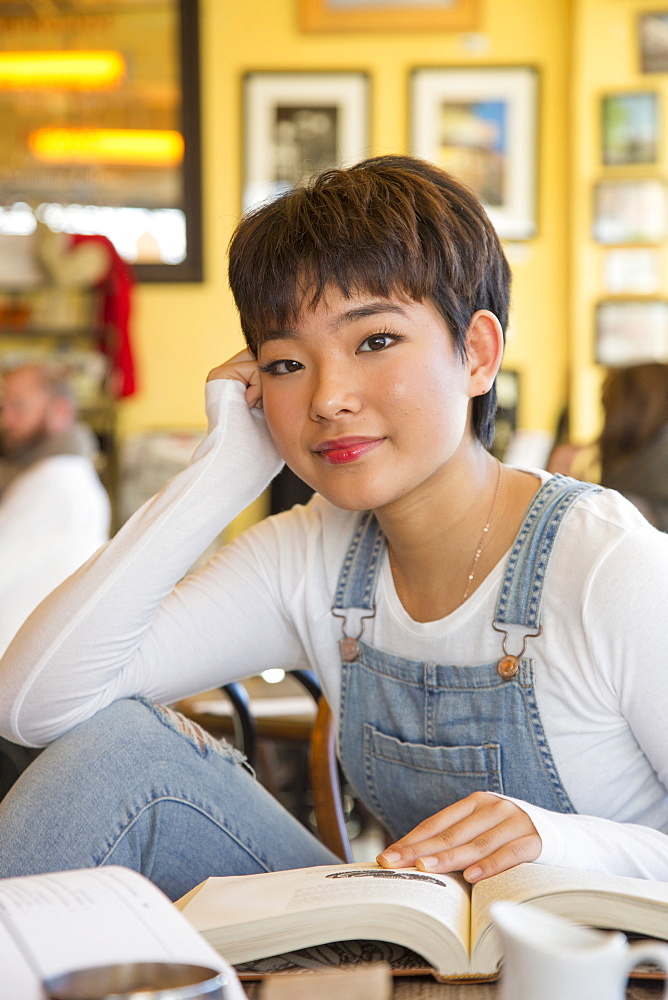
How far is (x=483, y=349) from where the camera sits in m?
1.16

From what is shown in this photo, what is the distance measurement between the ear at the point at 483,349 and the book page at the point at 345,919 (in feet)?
1.93

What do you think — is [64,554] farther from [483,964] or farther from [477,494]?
[483,964]

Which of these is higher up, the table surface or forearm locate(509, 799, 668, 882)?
the table surface

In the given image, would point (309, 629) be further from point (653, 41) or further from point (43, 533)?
point (653, 41)

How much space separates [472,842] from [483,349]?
551 mm

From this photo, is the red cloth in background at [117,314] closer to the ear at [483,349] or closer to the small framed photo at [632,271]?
the small framed photo at [632,271]

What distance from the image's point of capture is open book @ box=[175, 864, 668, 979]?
0.69 m

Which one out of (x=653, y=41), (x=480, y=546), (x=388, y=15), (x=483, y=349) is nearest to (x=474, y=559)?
(x=480, y=546)

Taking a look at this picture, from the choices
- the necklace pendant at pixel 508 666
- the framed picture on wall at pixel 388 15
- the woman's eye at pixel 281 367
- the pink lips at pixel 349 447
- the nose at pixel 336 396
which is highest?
the framed picture on wall at pixel 388 15

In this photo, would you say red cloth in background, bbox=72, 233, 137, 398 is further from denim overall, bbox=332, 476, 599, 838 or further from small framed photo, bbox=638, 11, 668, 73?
denim overall, bbox=332, 476, 599, 838

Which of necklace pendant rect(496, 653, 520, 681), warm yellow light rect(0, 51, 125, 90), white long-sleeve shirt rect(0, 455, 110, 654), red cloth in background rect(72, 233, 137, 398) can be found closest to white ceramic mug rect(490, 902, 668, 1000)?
necklace pendant rect(496, 653, 520, 681)

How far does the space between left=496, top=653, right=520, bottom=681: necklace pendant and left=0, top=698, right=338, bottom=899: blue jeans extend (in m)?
0.32

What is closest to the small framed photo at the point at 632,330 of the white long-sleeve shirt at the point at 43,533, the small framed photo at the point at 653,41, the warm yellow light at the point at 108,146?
the small framed photo at the point at 653,41

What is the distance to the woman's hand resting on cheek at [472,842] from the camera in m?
0.83
